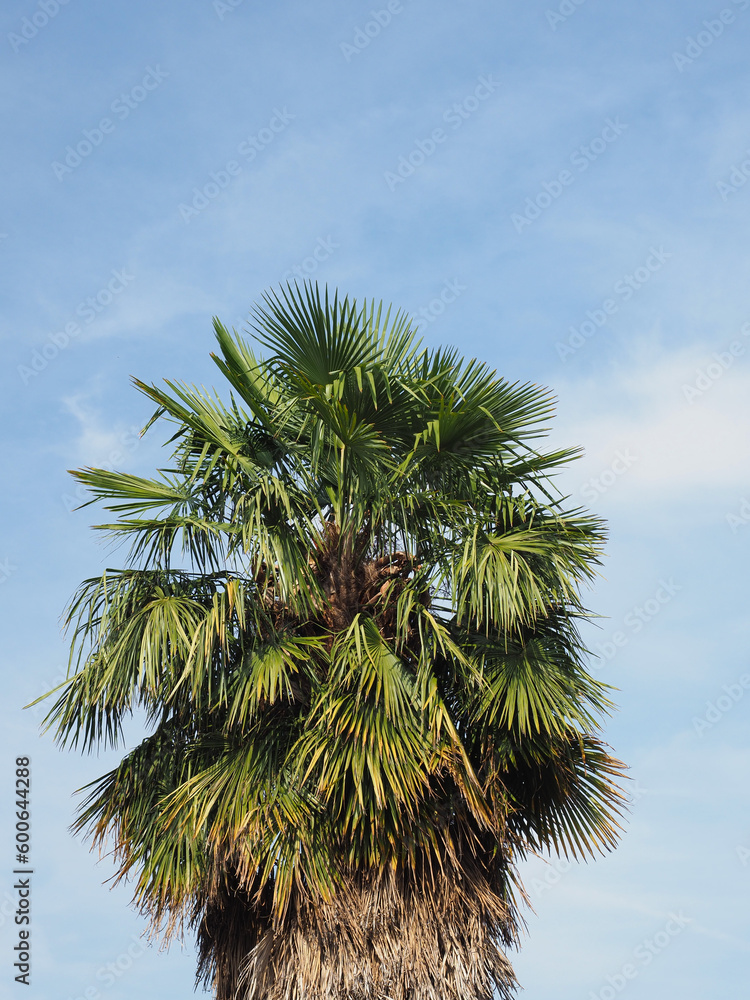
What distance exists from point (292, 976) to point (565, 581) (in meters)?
3.27

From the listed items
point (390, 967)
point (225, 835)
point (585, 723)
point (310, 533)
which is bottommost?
point (390, 967)

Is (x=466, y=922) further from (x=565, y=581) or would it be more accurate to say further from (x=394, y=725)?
(x=565, y=581)

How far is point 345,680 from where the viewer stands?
7.38 metres

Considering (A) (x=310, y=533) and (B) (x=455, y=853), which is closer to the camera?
(B) (x=455, y=853)

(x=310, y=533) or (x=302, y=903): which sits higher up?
(x=310, y=533)

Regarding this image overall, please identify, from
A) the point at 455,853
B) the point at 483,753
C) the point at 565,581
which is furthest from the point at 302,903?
the point at 565,581

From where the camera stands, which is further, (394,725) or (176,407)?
(176,407)

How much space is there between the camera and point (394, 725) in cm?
720

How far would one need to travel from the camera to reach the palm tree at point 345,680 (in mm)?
7199

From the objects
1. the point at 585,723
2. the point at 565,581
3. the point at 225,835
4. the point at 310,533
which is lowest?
the point at 225,835

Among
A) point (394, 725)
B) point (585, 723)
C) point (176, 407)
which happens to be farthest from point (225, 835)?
point (176, 407)

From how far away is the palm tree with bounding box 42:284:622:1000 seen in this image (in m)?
7.20

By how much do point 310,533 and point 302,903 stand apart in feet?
8.62

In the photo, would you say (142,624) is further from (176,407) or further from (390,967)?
(390,967)
